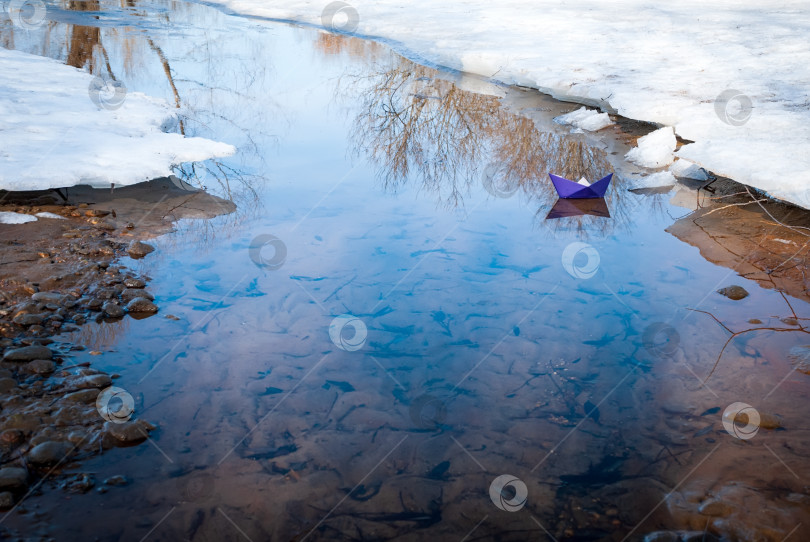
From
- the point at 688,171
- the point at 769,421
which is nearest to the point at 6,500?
the point at 769,421

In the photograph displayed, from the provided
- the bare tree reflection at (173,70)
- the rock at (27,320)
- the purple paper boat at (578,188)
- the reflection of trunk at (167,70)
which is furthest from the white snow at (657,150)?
the rock at (27,320)

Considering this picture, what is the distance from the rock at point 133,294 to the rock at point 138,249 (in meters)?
0.52

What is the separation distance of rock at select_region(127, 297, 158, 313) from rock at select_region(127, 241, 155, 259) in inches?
27.8

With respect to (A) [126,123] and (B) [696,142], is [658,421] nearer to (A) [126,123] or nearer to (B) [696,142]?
(B) [696,142]

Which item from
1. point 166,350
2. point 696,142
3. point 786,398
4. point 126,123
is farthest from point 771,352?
point 126,123

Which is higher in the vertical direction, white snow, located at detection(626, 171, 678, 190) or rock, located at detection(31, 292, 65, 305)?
white snow, located at detection(626, 171, 678, 190)

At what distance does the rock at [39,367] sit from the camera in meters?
3.12

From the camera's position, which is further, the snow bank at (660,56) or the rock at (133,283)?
the snow bank at (660,56)

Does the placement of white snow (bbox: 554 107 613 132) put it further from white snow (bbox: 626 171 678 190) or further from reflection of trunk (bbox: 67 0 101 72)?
reflection of trunk (bbox: 67 0 101 72)

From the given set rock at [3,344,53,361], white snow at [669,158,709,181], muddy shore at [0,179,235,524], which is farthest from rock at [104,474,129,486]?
white snow at [669,158,709,181]

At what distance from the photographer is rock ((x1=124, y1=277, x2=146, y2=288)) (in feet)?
13.3

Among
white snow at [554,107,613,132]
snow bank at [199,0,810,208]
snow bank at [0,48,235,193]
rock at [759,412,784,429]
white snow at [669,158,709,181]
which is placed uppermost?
snow bank at [199,0,810,208]

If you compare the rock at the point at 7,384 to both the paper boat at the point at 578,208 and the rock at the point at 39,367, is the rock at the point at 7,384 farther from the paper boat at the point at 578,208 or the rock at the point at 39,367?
the paper boat at the point at 578,208

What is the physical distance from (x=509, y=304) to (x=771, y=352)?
1642mm
